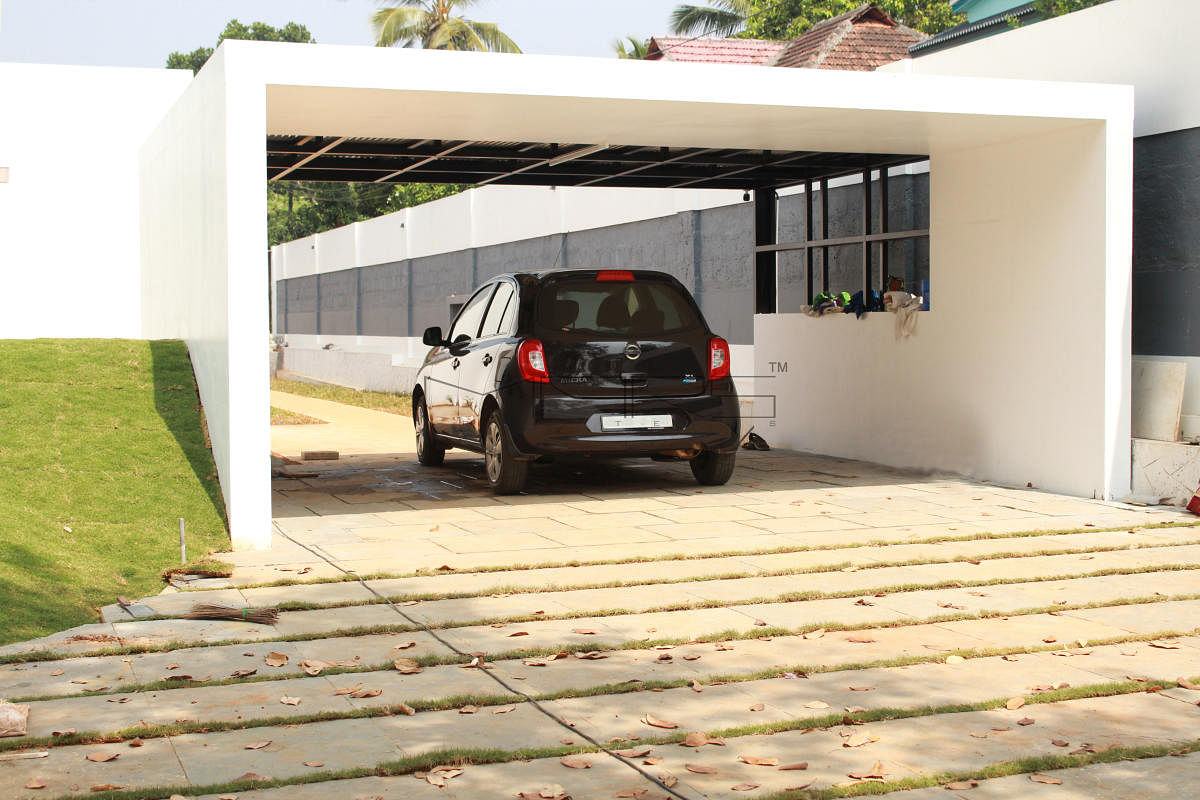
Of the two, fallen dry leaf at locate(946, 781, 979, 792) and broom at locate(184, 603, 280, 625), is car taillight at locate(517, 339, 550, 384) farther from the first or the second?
fallen dry leaf at locate(946, 781, 979, 792)

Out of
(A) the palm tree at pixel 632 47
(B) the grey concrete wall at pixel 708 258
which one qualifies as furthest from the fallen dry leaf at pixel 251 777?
(A) the palm tree at pixel 632 47

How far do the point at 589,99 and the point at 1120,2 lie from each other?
15.5 ft

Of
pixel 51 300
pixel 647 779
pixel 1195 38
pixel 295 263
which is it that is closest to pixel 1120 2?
pixel 1195 38

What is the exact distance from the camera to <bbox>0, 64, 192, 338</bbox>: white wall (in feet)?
56.1

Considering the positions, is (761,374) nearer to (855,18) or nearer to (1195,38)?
(1195,38)

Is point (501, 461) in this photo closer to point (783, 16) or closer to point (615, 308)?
point (615, 308)

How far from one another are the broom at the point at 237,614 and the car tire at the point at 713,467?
524cm

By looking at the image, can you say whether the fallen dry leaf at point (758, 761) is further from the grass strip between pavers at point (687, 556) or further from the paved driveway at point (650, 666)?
the grass strip between pavers at point (687, 556)

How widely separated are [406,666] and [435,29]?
42.3 metres

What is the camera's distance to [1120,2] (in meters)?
10.7

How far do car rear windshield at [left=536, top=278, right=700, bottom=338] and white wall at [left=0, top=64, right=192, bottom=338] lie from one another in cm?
922

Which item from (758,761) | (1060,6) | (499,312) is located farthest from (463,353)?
(1060,6)

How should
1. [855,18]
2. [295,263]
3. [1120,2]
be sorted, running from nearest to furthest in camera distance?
[1120,2], [855,18], [295,263]

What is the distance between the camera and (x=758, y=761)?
4223mm
